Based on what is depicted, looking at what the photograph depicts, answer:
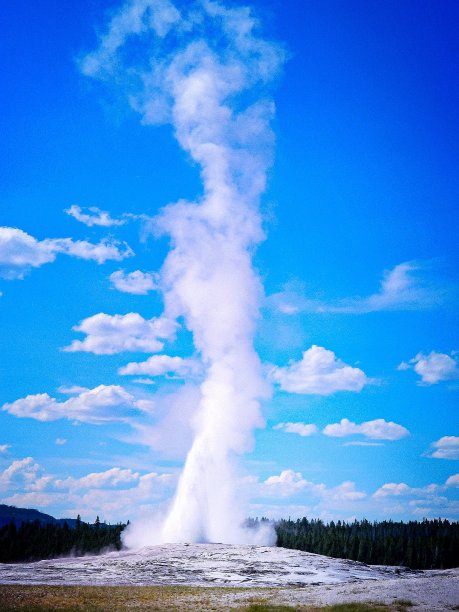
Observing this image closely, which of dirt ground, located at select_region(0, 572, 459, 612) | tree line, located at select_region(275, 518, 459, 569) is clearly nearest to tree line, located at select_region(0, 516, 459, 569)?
tree line, located at select_region(275, 518, 459, 569)

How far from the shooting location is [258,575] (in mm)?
62750

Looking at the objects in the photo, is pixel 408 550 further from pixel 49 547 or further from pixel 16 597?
pixel 16 597

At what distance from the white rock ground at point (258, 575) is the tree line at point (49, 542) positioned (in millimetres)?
41252

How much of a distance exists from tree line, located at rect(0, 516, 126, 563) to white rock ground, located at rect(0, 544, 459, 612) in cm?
4125

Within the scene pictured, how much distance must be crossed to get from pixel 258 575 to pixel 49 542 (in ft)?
246

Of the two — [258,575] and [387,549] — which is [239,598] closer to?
[258,575]

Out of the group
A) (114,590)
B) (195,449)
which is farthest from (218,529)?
(114,590)

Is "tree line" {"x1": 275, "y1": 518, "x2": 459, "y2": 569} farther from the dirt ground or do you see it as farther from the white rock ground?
the dirt ground

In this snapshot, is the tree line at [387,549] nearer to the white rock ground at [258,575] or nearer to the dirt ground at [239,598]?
the white rock ground at [258,575]

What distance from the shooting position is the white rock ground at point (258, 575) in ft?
139

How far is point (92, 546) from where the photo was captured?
118125 millimetres

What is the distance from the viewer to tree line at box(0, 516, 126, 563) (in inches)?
4550

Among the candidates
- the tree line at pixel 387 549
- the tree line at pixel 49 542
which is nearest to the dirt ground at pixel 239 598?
the tree line at pixel 49 542

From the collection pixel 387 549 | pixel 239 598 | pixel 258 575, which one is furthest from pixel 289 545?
pixel 239 598
